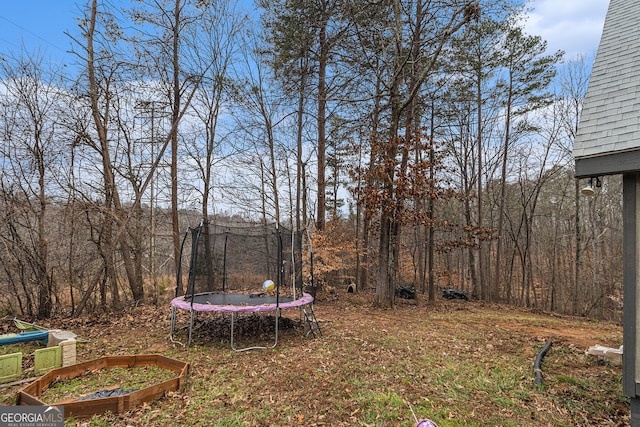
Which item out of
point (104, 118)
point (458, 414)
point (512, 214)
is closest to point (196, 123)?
point (104, 118)

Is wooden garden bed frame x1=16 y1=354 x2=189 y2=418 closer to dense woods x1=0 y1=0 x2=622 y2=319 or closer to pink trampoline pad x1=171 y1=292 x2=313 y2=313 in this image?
pink trampoline pad x1=171 y1=292 x2=313 y2=313

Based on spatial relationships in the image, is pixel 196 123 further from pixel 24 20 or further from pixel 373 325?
pixel 373 325

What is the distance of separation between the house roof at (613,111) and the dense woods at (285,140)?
13.4ft

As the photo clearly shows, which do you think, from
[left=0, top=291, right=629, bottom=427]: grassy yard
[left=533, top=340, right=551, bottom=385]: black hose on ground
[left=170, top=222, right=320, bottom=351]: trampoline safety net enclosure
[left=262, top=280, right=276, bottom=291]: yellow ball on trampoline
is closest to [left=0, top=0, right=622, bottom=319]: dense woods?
[left=0, top=291, right=629, bottom=427]: grassy yard

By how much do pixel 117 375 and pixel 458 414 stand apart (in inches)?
144

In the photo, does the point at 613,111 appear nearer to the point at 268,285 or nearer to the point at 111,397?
the point at 268,285

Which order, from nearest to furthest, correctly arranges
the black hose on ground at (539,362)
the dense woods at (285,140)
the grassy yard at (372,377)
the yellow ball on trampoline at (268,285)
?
1. the grassy yard at (372,377)
2. the black hose on ground at (539,362)
3. the yellow ball on trampoline at (268,285)
4. the dense woods at (285,140)

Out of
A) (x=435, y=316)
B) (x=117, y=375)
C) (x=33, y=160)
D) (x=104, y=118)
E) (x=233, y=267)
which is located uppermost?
(x=104, y=118)

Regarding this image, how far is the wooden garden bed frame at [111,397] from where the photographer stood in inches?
115

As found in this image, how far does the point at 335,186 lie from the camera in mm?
16391

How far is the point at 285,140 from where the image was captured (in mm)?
13047

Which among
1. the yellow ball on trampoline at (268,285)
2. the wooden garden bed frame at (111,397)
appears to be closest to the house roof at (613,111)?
the wooden garden bed frame at (111,397)

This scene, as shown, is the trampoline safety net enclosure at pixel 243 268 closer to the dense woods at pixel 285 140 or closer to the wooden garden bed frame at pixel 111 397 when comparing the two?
the wooden garden bed frame at pixel 111 397

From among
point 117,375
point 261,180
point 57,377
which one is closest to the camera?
point 57,377
